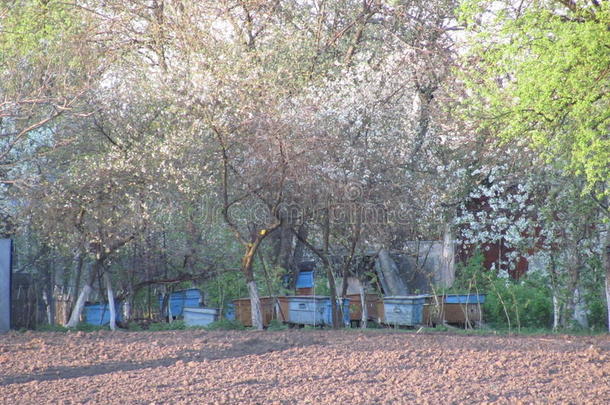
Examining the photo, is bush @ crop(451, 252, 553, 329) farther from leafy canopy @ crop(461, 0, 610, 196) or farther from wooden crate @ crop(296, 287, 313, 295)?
leafy canopy @ crop(461, 0, 610, 196)

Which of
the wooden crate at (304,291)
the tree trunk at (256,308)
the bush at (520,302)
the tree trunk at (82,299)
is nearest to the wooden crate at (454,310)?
the bush at (520,302)

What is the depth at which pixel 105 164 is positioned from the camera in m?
10.4

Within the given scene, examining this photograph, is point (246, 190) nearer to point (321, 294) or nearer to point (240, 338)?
point (240, 338)

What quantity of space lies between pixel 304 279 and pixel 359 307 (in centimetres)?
143

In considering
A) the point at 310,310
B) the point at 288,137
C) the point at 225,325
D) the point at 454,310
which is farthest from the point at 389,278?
the point at 288,137

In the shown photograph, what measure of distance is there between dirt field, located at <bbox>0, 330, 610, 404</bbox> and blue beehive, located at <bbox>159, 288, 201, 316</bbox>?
3.63 m

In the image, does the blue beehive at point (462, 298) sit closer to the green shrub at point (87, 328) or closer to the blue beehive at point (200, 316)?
the blue beehive at point (200, 316)

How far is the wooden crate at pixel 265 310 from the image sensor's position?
1201 cm

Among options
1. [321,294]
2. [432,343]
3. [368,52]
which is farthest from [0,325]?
[368,52]

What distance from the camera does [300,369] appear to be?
714 centimetres

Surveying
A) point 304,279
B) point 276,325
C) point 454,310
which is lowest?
point 276,325

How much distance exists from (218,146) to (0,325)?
422 cm

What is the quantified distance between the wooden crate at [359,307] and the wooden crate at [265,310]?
4.10 ft

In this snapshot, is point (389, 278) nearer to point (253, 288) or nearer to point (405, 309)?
point (405, 309)
